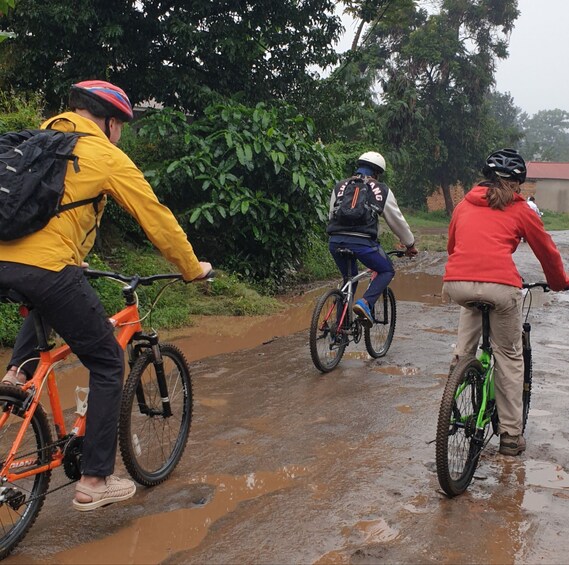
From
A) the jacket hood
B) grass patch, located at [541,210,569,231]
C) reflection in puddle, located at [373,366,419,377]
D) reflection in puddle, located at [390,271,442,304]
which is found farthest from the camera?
grass patch, located at [541,210,569,231]

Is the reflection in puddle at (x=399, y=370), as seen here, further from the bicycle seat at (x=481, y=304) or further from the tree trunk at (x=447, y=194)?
the tree trunk at (x=447, y=194)

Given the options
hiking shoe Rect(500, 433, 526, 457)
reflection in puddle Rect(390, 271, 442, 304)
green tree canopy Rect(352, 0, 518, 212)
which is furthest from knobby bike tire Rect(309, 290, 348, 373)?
green tree canopy Rect(352, 0, 518, 212)

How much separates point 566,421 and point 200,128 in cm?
734

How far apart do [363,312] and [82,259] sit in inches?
150

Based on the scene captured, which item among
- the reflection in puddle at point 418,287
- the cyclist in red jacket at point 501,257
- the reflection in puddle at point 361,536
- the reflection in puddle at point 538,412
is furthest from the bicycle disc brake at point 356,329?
the reflection in puddle at point 418,287

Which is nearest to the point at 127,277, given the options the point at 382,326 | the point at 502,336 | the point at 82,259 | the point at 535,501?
the point at 82,259

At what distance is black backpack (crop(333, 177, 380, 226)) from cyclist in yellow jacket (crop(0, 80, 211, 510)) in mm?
3211

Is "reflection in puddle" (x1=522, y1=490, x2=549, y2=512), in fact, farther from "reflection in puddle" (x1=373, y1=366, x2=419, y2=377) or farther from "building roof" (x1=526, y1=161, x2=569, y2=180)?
"building roof" (x1=526, y1=161, x2=569, y2=180)

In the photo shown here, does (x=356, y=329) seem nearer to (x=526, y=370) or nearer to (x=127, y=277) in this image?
(x=526, y=370)

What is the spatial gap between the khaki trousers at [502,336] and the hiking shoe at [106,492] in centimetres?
231

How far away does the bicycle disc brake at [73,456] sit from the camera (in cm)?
351

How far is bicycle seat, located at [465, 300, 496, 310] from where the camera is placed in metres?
4.38

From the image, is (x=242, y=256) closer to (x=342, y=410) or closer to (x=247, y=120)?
(x=247, y=120)

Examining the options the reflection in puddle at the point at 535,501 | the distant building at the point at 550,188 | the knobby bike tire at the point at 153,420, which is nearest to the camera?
the knobby bike tire at the point at 153,420
